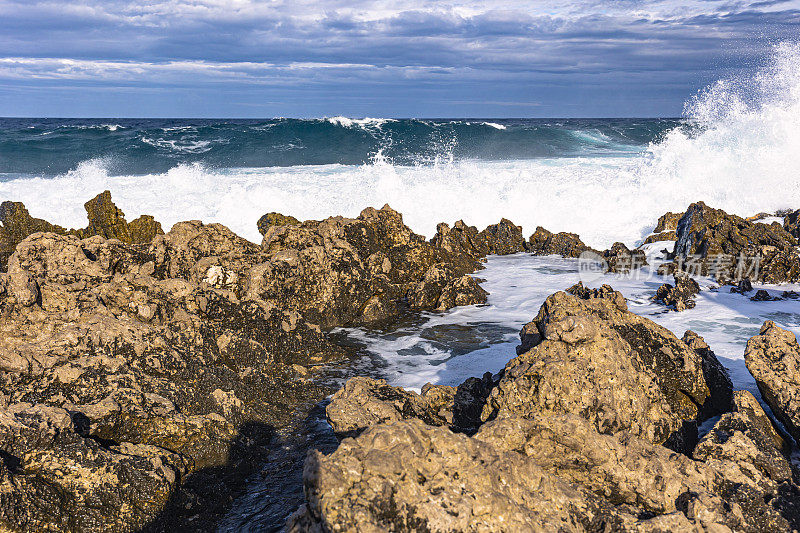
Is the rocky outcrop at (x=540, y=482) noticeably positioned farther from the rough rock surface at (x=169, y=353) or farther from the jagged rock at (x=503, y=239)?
the jagged rock at (x=503, y=239)

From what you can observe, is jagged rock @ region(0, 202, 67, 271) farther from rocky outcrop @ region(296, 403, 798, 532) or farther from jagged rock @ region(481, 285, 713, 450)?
rocky outcrop @ region(296, 403, 798, 532)

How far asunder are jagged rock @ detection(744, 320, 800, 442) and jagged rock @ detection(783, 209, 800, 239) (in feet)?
24.4

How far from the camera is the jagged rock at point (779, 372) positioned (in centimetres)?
385

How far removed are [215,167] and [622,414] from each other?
80.0ft

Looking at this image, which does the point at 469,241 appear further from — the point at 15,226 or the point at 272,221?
the point at 15,226

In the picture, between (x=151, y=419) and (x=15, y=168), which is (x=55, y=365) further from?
(x=15, y=168)

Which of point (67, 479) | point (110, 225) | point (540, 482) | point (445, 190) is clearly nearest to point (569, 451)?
point (540, 482)

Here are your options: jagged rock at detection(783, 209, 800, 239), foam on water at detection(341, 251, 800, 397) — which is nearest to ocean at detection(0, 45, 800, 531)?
foam on water at detection(341, 251, 800, 397)

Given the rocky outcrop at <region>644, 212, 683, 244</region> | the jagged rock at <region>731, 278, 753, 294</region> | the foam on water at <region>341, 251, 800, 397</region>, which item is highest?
the rocky outcrop at <region>644, 212, 683, 244</region>

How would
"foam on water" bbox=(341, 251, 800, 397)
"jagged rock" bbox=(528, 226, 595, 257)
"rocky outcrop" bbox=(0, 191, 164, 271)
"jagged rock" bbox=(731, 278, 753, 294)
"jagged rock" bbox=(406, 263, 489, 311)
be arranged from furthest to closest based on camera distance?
1. "jagged rock" bbox=(528, 226, 595, 257)
2. "rocky outcrop" bbox=(0, 191, 164, 271)
3. "jagged rock" bbox=(731, 278, 753, 294)
4. "jagged rock" bbox=(406, 263, 489, 311)
5. "foam on water" bbox=(341, 251, 800, 397)

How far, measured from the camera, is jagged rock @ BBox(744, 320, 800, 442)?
12.6 feet

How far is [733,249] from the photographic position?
30.3 ft

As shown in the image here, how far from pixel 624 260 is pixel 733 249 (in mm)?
1534

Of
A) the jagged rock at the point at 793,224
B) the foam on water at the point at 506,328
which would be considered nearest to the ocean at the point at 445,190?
the foam on water at the point at 506,328
